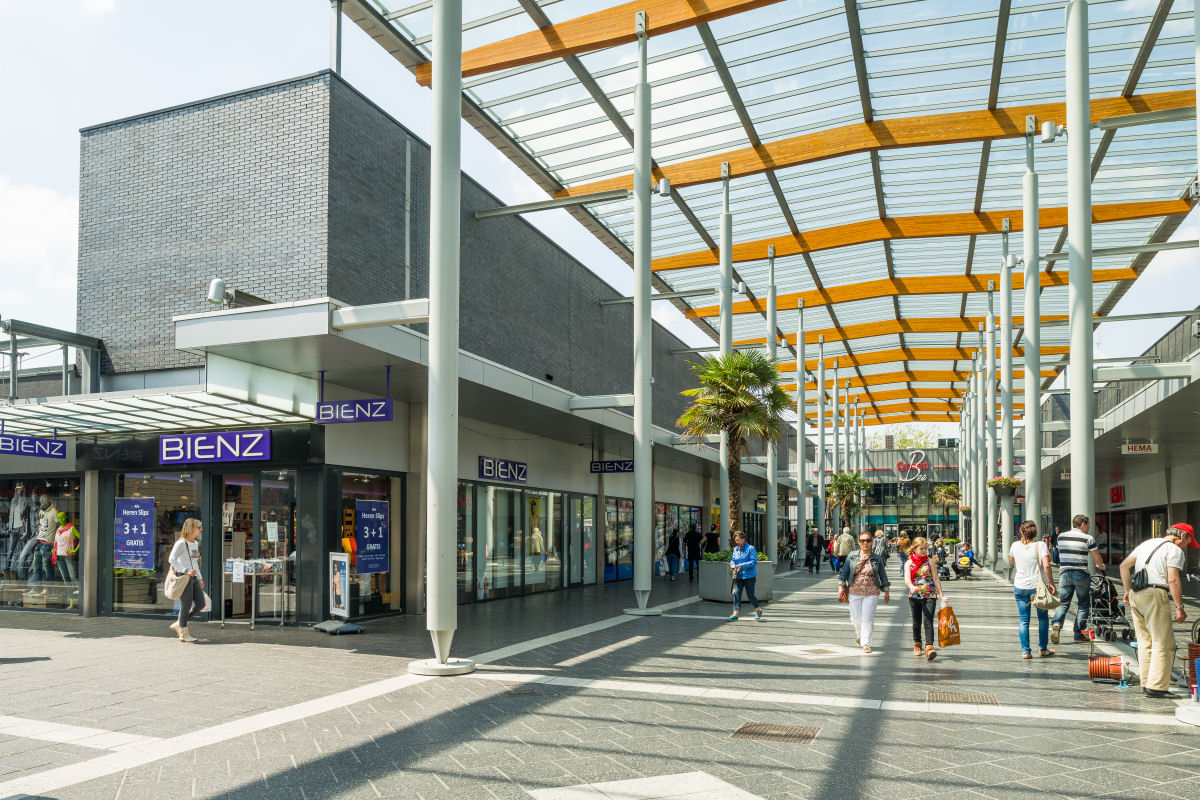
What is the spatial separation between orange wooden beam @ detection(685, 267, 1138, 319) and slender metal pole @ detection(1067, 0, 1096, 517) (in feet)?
66.2

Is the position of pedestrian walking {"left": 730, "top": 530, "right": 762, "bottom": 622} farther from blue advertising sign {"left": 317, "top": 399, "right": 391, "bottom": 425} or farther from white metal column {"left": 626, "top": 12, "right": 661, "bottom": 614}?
blue advertising sign {"left": 317, "top": 399, "right": 391, "bottom": 425}

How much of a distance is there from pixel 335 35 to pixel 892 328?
105 feet

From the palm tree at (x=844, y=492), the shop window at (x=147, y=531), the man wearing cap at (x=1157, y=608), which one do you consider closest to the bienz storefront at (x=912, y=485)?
the palm tree at (x=844, y=492)

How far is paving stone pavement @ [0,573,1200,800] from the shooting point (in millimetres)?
6066

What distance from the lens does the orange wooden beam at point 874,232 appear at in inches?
1162

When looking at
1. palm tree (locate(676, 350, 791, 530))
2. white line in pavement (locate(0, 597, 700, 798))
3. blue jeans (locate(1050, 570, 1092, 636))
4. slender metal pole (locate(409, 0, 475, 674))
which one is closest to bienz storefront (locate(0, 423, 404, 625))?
slender metal pole (locate(409, 0, 475, 674))

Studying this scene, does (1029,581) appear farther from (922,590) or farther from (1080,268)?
(1080,268)

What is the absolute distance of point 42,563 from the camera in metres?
17.6

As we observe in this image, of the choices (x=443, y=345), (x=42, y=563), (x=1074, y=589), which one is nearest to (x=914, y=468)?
(x=1074, y=589)

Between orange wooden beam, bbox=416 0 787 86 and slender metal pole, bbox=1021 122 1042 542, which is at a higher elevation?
orange wooden beam, bbox=416 0 787 86

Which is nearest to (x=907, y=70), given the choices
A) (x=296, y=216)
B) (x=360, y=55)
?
(x=360, y=55)

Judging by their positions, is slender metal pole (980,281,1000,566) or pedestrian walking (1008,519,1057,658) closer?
pedestrian walking (1008,519,1057,658)

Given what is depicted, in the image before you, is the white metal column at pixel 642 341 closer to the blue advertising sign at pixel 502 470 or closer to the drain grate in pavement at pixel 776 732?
the blue advertising sign at pixel 502 470

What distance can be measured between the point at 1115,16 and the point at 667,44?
8.43m
